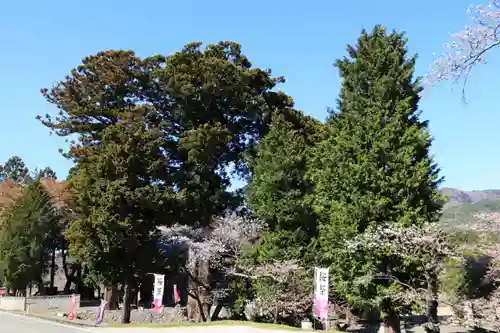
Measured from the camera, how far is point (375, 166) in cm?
1944

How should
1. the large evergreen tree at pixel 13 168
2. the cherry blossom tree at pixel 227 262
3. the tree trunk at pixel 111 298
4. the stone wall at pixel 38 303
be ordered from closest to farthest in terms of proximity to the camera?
the cherry blossom tree at pixel 227 262 < the stone wall at pixel 38 303 < the tree trunk at pixel 111 298 < the large evergreen tree at pixel 13 168

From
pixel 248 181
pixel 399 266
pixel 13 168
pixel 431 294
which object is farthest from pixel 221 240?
pixel 13 168

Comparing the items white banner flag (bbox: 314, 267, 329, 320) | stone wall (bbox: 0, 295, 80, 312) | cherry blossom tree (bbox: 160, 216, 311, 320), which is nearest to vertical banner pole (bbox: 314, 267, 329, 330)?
white banner flag (bbox: 314, 267, 329, 320)

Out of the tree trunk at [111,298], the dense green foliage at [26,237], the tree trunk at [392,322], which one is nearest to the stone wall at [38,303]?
the tree trunk at [111,298]

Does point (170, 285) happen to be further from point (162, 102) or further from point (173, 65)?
point (173, 65)

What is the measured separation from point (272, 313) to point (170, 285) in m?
15.4

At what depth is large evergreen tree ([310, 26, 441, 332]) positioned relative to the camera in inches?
740

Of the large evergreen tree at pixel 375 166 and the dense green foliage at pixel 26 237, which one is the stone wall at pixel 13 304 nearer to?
the dense green foliage at pixel 26 237

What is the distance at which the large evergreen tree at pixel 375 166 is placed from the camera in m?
18.8

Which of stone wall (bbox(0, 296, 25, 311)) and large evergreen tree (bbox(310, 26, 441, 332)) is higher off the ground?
large evergreen tree (bbox(310, 26, 441, 332))

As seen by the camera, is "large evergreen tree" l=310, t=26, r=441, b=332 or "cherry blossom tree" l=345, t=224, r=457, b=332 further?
"large evergreen tree" l=310, t=26, r=441, b=332

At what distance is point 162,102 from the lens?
1313 inches

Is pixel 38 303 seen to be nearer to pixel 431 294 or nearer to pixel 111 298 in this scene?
pixel 111 298

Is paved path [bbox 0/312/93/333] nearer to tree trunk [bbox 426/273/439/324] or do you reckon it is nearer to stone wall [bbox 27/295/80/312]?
tree trunk [bbox 426/273/439/324]
